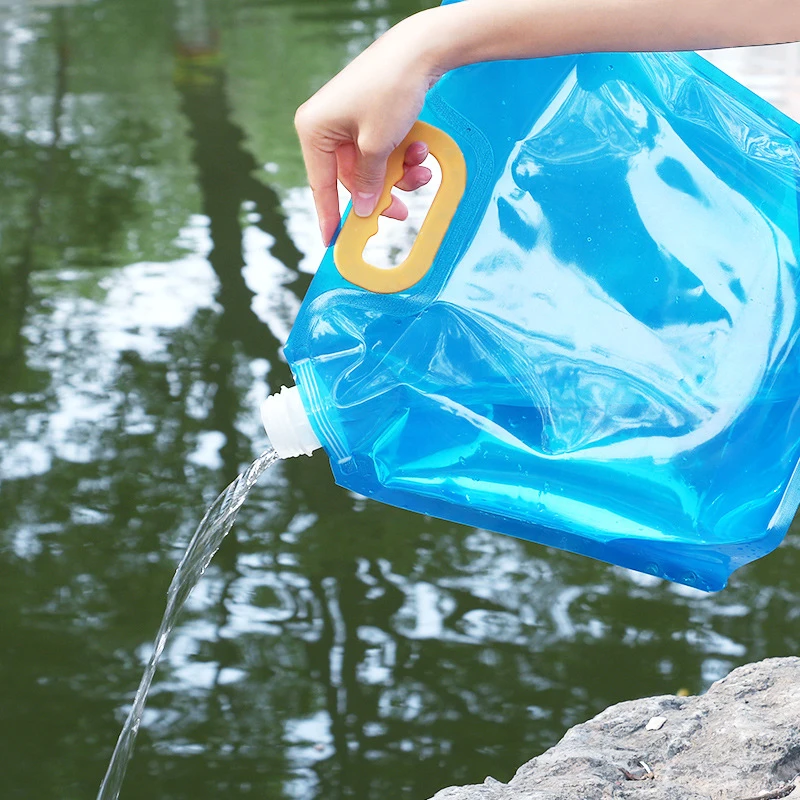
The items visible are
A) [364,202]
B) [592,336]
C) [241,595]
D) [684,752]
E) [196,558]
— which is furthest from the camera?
[241,595]

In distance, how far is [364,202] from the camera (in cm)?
98


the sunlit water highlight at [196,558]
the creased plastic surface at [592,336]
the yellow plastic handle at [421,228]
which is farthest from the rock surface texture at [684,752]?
the yellow plastic handle at [421,228]

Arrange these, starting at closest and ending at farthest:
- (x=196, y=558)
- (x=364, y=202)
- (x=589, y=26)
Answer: (x=589, y=26)
(x=364, y=202)
(x=196, y=558)

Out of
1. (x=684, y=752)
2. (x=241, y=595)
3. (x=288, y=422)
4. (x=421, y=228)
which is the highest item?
(x=421, y=228)

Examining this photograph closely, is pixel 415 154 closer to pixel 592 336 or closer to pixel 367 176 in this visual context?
pixel 367 176

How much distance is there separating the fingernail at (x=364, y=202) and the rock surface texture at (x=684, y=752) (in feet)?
1.98

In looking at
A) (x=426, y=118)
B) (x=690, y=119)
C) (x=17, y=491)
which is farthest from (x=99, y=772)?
(x=690, y=119)

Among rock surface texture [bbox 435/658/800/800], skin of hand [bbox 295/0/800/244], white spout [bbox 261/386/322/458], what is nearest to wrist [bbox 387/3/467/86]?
skin of hand [bbox 295/0/800/244]

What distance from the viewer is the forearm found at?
843 mm

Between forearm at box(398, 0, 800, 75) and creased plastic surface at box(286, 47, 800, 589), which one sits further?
creased plastic surface at box(286, 47, 800, 589)

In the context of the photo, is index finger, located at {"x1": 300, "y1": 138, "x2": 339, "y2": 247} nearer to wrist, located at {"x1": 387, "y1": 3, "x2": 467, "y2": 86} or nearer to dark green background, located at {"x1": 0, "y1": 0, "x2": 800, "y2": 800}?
wrist, located at {"x1": 387, "y1": 3, "x2": 467, "y2": 86}

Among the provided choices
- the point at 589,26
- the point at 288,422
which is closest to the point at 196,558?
the point at 288,422

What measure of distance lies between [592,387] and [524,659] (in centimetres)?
95

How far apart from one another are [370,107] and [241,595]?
1367 mm
